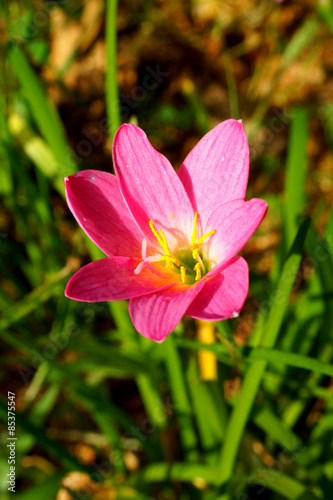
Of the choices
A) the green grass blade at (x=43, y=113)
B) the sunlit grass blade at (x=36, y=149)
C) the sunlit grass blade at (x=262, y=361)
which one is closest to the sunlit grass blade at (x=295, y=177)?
the sunlit grass blade at (x=262, y=361)

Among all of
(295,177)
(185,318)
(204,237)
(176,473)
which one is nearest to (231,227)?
(204,237)

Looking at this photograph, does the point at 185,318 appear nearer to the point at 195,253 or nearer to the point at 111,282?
the point at 195,253

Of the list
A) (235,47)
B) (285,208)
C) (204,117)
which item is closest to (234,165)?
(285,208)

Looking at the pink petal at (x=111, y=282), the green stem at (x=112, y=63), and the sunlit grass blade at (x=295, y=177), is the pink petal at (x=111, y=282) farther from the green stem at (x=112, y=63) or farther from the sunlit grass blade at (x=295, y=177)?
the sunlit grass blade at (x=295, y=177)

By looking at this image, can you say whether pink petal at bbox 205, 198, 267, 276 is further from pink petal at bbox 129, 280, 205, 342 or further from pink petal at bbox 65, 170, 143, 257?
pink petal at bbox 65, 170, 143, 257

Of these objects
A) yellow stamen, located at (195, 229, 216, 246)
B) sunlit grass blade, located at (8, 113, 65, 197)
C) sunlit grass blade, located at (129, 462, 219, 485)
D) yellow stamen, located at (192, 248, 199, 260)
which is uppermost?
sunlit grass blade, located at (8, 113, 65, 197)

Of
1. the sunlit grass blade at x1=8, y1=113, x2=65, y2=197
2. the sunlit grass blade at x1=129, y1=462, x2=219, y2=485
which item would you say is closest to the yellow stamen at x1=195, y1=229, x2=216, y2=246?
the sunlit grass blade at x1=129, y1=462, x2=219, y2=485

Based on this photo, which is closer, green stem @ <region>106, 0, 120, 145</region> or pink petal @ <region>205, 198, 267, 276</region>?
pink petal @ <region>205, 198, 267, 276</region>
